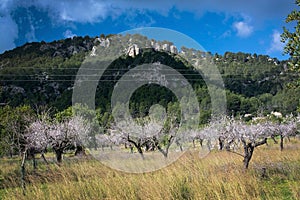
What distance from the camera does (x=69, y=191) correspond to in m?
8.21

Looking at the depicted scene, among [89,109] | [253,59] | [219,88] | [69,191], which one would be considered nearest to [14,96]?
[89,109]

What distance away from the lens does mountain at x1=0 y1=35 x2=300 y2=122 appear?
55.9 m

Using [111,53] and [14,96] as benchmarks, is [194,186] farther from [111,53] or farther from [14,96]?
[14,96]

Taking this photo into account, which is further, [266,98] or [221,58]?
[221,58]

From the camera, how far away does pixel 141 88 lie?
6875cm

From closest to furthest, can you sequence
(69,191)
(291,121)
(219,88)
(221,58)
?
(69,191) → (291,121) → (219,88) → (221,58)

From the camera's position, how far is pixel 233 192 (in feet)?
22.7

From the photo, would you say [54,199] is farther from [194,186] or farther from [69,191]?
[194,186]

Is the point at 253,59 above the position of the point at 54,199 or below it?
above

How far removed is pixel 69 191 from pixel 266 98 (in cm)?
8597

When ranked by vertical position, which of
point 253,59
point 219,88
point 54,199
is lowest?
point 54,199

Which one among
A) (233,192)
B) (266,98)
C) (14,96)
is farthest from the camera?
(266,98)

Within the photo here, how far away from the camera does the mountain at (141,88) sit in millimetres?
55906

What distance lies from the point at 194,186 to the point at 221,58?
135418mm
